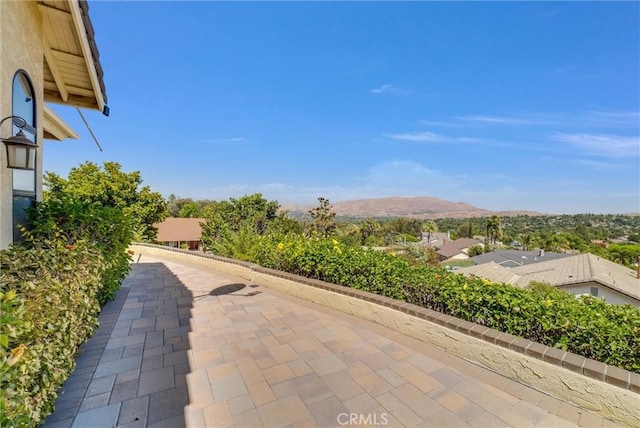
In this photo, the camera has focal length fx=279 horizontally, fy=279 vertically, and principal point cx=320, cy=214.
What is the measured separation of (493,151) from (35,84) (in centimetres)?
3214

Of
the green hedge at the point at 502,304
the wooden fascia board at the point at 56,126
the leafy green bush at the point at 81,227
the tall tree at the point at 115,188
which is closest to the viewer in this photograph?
the green hedge at the point at 502,304

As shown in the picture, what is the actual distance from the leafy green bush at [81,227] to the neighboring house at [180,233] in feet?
84.2

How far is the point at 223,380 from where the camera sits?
2.89m

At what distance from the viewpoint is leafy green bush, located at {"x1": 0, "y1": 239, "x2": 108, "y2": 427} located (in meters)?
1.31

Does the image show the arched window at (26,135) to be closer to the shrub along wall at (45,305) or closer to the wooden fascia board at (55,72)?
the shrub along wall at (45,305)

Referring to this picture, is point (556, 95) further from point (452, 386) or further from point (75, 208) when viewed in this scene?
point (75, 208)

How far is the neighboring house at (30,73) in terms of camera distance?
2.62 meters

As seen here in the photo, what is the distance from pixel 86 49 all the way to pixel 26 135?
140 cm

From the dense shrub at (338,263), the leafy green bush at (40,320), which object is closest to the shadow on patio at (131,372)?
the leafy green bush at (40,320)

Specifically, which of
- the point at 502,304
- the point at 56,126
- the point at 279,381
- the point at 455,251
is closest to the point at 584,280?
the point at 502,304

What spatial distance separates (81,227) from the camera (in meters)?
3.57

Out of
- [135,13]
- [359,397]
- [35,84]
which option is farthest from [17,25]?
[359,397]

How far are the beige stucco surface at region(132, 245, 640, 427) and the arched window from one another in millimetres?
4178

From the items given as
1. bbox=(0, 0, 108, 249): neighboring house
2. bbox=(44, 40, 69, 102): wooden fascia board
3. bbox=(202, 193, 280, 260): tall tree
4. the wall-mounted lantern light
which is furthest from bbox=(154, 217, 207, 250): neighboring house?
the wall-mounted lantern light
